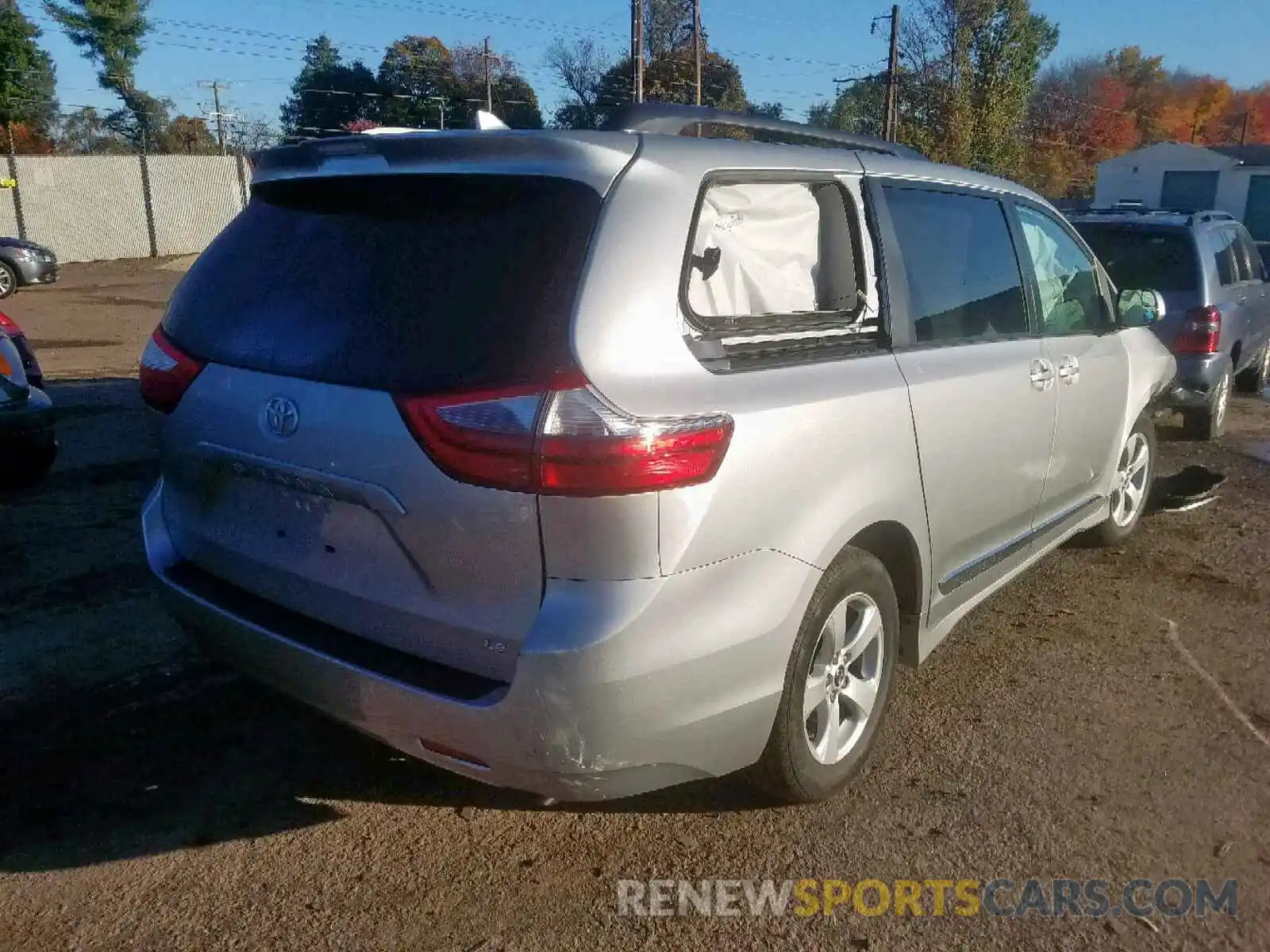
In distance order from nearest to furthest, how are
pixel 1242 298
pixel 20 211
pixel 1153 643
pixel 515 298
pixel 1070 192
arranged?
pixel 515 298 → pixel 1153 643 → pixel 1242 298 → pixel 20 211 → pixel 1070 192

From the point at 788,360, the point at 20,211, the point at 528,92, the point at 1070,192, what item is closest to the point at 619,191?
the point at 788,360

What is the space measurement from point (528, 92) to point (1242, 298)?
5671 cm

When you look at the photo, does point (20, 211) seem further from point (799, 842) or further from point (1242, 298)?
point (799, 842)

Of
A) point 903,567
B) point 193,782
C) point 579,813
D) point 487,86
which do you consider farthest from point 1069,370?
point 487,86

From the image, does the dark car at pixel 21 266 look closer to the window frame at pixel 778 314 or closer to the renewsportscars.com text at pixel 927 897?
the window frame at pixel 778 314

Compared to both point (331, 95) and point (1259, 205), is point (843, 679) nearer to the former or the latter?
point (1259, 205)

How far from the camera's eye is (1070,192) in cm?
6825

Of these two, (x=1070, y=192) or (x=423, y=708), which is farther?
(x=1070, y=192)

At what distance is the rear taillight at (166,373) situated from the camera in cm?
298

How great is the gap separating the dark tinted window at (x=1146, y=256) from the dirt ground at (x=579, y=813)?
156 inches

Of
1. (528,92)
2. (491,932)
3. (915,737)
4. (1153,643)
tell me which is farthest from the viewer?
(528,92)

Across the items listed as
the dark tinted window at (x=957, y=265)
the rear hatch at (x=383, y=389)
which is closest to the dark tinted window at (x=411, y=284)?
the rear hatch at (x=383, y=389)

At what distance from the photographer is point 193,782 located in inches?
128

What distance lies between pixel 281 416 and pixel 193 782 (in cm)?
132
